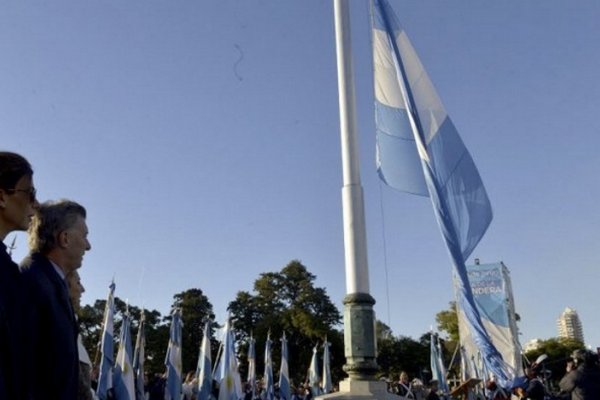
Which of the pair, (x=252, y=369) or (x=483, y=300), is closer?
(x=252, y=369)

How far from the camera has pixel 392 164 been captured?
44.7 feet

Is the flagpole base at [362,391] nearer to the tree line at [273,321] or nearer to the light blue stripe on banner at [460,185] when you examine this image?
the light blue stripe on banner at [460,185]

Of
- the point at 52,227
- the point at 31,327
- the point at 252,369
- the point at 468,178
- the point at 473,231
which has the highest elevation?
the point at 468,178

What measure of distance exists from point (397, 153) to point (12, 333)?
12.0m

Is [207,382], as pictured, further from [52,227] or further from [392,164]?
[52,227]

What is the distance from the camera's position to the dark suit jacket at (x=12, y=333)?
2098 mm

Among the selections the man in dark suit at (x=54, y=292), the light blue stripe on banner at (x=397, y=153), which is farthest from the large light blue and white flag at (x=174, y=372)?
the man in dark suit at (x=54, y=292)

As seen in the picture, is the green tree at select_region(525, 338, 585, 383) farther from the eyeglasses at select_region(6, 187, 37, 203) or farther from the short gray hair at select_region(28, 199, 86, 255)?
the eyeglasses at select_region(6, 187, 37, 203)

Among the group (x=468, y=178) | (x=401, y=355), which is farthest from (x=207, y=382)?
(x=401, y=355)

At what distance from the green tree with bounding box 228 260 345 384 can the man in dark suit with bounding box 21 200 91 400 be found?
4446cm

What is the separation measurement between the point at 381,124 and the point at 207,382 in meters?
8.30

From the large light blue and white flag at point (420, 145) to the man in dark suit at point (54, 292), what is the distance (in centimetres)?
1021

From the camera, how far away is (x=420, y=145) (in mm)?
12734

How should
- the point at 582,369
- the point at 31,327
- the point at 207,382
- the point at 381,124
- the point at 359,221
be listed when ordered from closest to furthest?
1. the point at 31,327
2. the point at 582,369
3. the point at 359,221
4. the point at 381,124
5. the point at 207,382
